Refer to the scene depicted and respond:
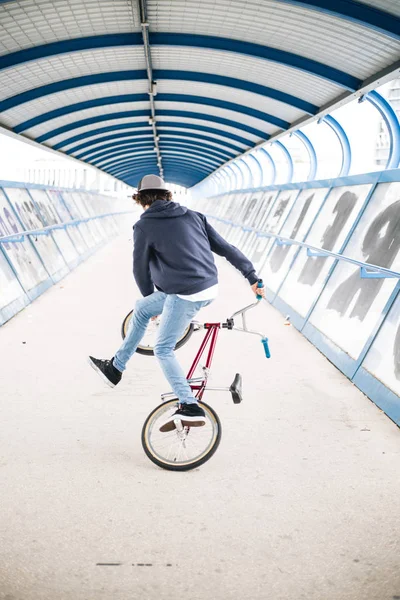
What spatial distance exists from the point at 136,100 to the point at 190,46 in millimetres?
4846

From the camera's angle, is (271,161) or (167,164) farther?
(167,164)

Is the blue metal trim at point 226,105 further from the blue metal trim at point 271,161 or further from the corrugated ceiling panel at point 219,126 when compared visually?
the blue metal trim at point 271,161

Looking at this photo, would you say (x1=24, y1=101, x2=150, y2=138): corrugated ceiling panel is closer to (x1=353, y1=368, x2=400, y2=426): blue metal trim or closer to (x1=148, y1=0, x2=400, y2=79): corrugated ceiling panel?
(x1=148, y1=0, x2=400, y2=79): corrugated ceiling panel

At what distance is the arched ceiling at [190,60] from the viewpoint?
6734 millimetres

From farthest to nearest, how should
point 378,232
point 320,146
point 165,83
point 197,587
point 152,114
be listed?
1. point 152,114
2. point 320,146
3. point 165,83
4. point 378,232
5. point 197,587

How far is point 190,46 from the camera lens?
328 inches

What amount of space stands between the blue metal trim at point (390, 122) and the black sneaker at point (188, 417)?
17.2ft

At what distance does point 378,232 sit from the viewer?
650 cm

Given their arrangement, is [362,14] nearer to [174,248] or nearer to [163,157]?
[174,248]

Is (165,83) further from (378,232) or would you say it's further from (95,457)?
(95,457)

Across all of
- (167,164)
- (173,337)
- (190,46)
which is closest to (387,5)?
(190,46)

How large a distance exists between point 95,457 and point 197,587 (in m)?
1.62

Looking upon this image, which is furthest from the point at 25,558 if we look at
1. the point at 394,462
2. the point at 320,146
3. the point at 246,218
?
the point at 246,218

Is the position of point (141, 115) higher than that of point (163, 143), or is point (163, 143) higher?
point (141, 115)
